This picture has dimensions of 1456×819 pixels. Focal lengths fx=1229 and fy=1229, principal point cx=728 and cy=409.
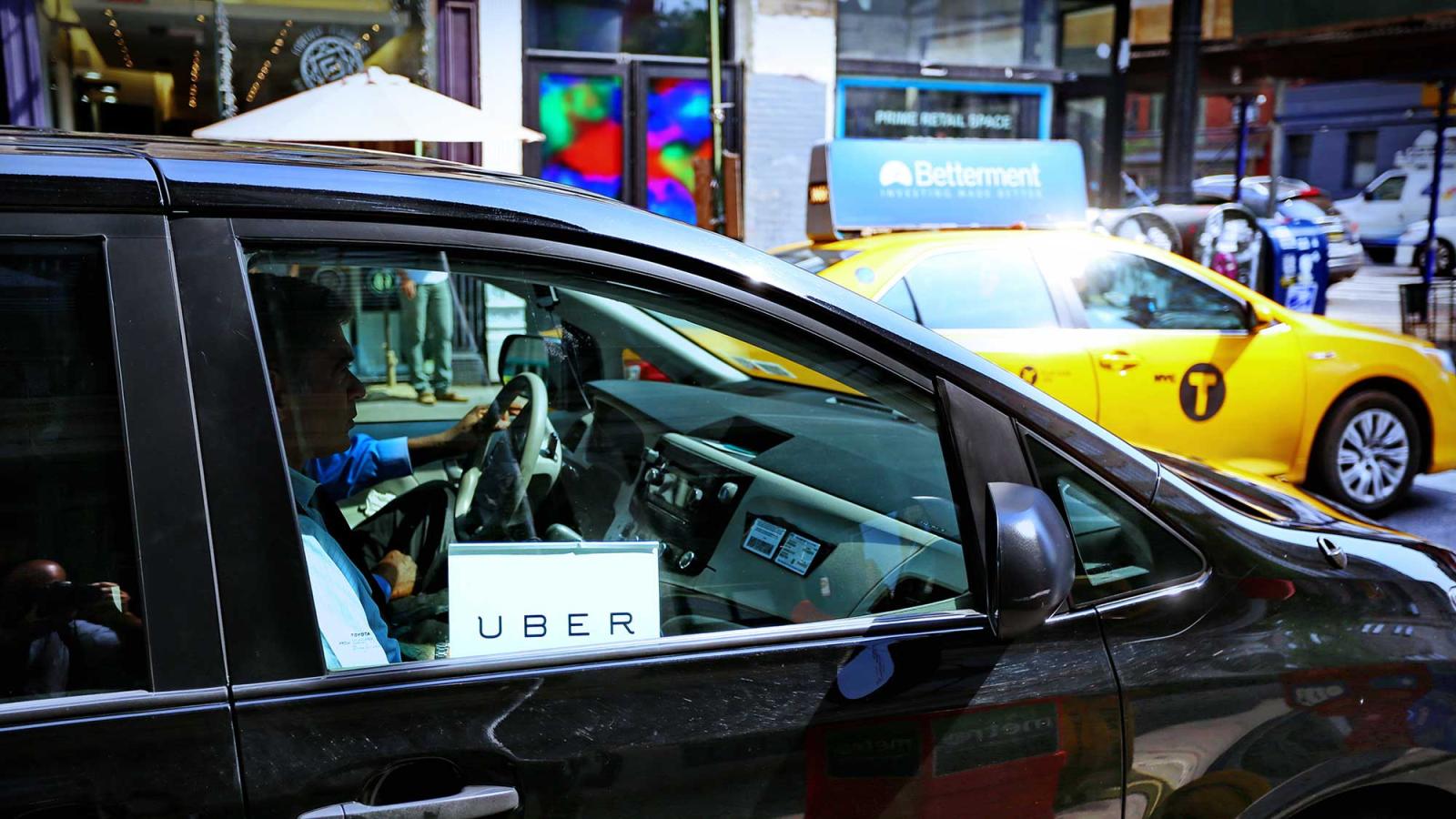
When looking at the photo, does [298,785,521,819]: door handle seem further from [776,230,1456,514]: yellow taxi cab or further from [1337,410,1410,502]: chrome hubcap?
[1337,410,1410,502]: chrome hubcap

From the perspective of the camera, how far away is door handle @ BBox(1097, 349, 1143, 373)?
6039 mm

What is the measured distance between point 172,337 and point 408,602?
0.69m

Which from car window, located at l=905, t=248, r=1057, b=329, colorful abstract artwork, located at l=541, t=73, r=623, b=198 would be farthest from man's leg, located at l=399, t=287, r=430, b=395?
colorful abstract artwork, located at l=541, t=73, r=623, b=198

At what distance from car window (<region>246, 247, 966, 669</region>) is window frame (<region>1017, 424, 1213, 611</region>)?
15 centimetres

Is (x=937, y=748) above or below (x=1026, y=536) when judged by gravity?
below

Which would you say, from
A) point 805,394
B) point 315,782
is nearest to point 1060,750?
point 315,782

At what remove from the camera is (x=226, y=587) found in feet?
4.84

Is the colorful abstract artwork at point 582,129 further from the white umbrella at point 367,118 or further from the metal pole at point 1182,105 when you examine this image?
the metal pole at point 1182,105

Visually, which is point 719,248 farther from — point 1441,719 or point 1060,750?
point 1441,719

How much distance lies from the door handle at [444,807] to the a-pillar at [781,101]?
9931 millimetres

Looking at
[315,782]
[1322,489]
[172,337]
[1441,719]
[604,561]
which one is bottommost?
[1322,489]

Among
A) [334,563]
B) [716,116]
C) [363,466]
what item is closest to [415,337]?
[363,466]

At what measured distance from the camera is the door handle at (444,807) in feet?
4.78

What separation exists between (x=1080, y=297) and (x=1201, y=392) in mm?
787
